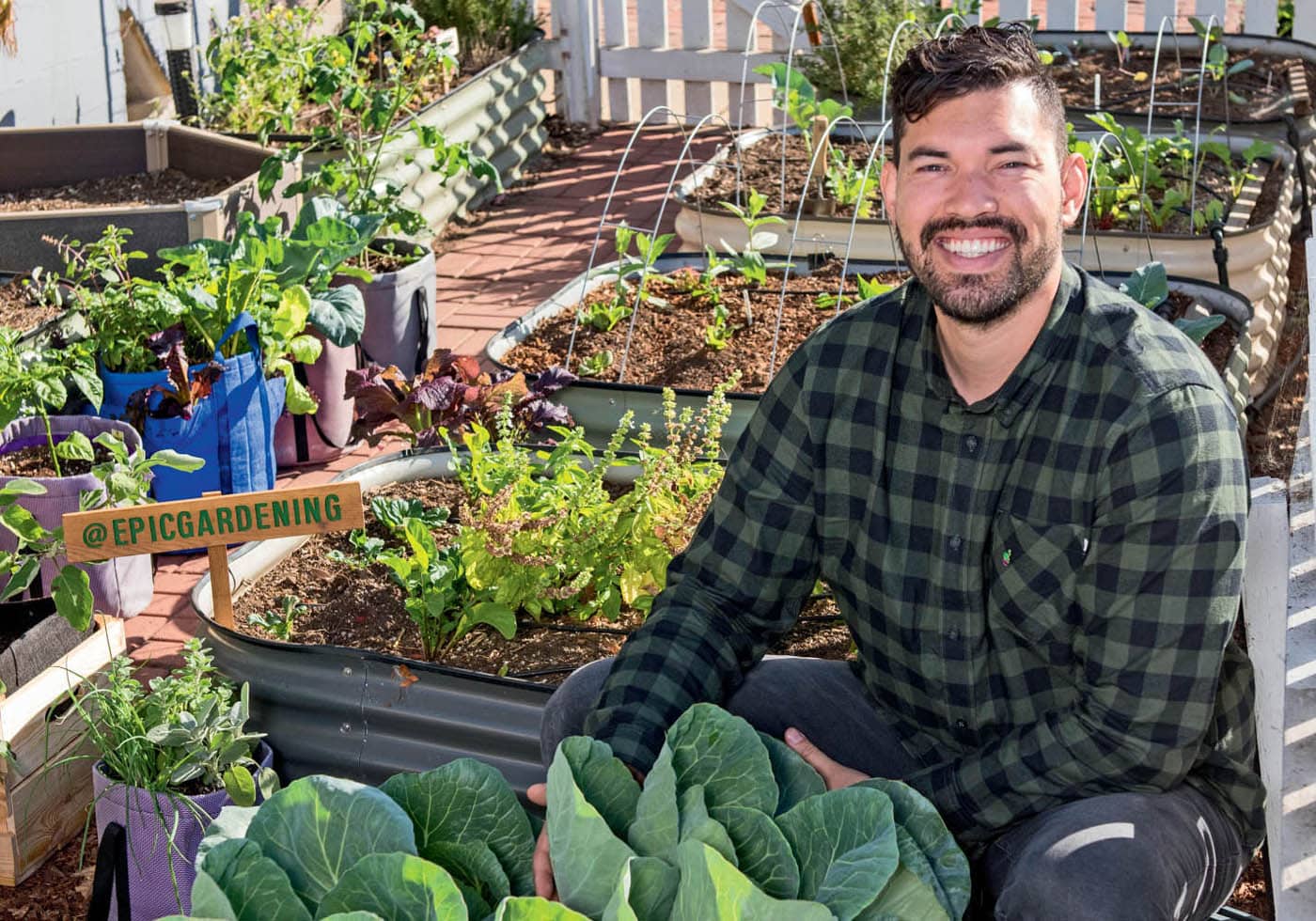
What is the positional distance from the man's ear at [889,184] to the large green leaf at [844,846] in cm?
80

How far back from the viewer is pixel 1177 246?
422 cm

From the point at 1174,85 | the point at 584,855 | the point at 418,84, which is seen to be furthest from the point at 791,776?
the point at 1174,85

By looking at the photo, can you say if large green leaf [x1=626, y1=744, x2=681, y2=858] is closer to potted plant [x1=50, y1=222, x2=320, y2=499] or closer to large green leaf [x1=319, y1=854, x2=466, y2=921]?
large green leaf [x1=319, y1=854, x2=466, y2=921]

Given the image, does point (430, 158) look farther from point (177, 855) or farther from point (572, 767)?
point (572, 767)

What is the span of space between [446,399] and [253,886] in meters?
1.82

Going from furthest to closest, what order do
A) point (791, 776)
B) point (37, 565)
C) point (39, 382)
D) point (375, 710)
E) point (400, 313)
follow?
point (400, 313), point (39, 382), point (37, 565), point (375, 710), point (791, 776)

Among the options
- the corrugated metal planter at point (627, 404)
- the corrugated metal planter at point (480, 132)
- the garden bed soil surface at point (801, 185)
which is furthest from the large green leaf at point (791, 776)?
the corrugated metal planter at point (480, 132)

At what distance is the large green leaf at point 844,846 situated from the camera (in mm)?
1505

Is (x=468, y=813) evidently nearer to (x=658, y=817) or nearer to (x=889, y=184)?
(x=658, y=817)

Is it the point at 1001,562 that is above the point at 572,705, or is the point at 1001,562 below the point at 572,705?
above

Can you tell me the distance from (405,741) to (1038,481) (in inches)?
45.1

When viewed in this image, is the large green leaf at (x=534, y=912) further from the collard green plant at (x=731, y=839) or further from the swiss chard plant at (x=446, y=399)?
the swiss chard plant at (x=446, y=399)

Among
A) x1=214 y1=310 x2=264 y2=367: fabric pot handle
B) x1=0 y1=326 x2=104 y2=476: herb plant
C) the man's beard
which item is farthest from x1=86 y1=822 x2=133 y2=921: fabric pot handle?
x1=214 y1=310 x2=264 y2=367: fabric pot handle

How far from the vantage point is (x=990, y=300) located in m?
1.91
